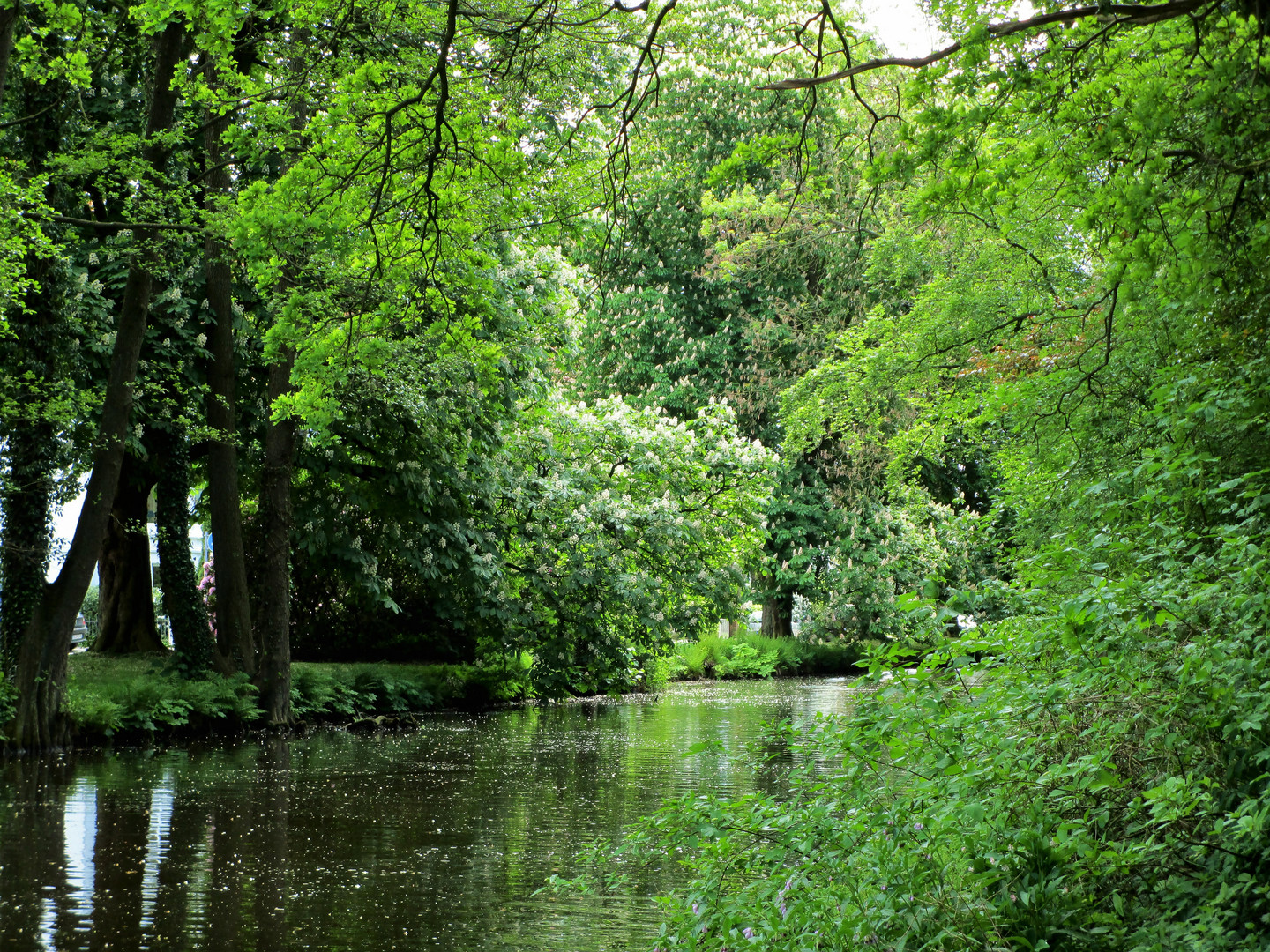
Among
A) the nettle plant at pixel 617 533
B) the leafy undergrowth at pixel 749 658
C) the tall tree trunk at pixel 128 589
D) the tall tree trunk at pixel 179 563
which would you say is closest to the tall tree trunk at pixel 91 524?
the tall tree trunk at pixel 179 563

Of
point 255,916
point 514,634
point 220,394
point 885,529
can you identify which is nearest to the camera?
point 255,916

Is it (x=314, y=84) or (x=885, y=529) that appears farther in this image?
(x=885, y=529)

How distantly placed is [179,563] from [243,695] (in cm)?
234

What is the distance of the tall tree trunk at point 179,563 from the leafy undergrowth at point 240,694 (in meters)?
0.44

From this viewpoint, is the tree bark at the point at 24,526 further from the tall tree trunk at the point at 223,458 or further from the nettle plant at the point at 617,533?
the nettle plant at the point at 617,533

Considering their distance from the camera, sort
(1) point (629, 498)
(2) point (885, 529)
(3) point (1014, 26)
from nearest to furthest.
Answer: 1. (3) point (1014, 26)
2. (1) point (629, 498)
3. (2) point (885, 529)

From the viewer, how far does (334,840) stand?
9.94m

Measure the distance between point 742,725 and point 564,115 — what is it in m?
9.68

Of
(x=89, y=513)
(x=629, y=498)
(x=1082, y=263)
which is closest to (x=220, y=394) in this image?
(x=89, y=513)

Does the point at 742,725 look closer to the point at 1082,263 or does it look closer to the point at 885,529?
the point at 1082,263

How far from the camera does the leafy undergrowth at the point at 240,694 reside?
16.9 m

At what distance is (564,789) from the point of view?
40.9ft

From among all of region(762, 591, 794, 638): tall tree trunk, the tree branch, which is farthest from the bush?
region(762, 591, 794, 638): tall tree trunk

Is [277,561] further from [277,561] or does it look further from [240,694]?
[240,694]
